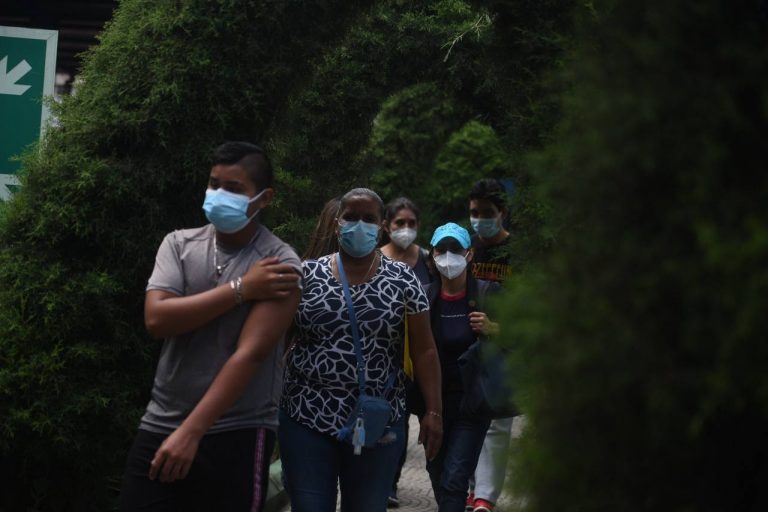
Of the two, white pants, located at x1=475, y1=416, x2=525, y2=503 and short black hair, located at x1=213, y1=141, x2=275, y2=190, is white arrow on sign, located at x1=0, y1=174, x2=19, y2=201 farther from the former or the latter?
white pants, located at x1=475, y1=416, x2=525, y2=503

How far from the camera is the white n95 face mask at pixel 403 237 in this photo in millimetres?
7711

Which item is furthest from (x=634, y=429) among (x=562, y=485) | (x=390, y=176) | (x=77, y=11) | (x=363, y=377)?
(x=390, y=176)

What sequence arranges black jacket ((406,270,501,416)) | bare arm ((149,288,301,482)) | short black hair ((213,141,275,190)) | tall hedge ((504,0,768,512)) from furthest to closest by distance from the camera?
1. black jacket ((406,270,501,416))
2. short black hair ((213,141,275,190))
3. bare arm ((149,288,301,482))
4. tall hedge ((504,0,768,512))

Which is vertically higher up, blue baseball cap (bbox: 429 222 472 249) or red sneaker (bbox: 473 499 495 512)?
blue baseball cap (bbox: 429 222 472 249)

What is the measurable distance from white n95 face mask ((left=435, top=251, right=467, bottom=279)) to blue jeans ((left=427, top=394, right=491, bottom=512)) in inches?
24.9

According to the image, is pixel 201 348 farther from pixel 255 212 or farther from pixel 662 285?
pixel 662 285

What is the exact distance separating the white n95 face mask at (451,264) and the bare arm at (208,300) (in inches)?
96.4

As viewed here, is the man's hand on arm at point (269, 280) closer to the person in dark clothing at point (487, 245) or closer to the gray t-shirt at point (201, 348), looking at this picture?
the gray t-shirt at point (201, 348)

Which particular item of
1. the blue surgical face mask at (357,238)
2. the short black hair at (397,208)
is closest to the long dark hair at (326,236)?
the blue surgical face mask at (357,238)

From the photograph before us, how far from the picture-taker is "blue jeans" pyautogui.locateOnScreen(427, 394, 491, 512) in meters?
5.68

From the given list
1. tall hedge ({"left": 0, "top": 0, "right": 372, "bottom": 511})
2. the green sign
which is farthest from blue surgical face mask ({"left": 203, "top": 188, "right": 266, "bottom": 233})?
the green sign

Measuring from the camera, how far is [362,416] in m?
4.38

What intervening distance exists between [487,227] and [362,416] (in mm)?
2741

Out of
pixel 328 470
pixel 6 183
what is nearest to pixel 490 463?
pixel 328 470
